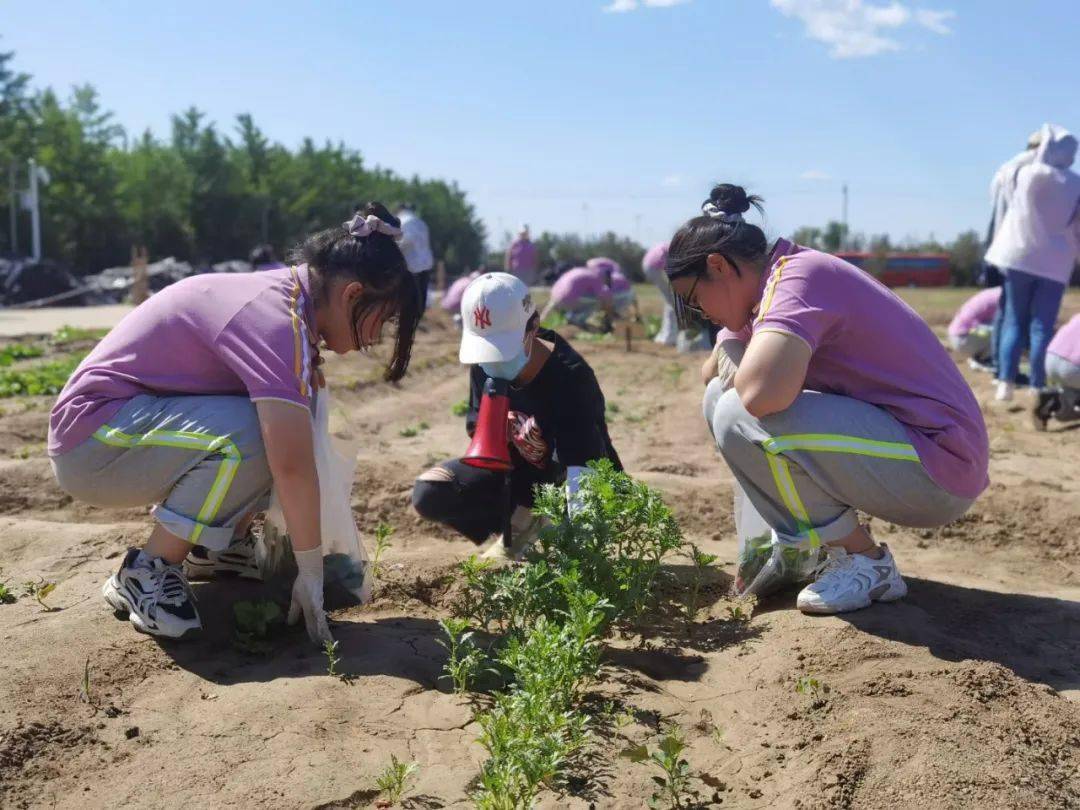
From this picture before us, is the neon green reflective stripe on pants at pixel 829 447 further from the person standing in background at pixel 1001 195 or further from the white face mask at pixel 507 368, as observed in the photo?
the person standing in background at pixel 1001 195

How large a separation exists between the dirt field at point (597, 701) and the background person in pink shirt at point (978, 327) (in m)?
6.30

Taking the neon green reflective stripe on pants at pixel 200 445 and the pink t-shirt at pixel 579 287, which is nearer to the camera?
the neon green reflective stripe on pants at pixel 200 445

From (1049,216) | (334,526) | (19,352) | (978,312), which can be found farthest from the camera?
→ (19,352)

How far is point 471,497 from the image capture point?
13.1 feet

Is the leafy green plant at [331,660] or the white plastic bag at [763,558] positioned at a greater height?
the white plastic bag at [763,558]

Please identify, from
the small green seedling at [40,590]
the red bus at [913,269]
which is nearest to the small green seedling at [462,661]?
the small green seedling at [40,590]

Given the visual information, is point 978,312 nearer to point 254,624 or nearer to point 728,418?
point 728,418

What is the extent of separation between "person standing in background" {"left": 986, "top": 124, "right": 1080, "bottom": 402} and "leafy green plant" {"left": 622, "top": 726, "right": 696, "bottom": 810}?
585cm

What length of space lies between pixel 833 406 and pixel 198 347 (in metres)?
1.76

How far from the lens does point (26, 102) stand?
30484 mm

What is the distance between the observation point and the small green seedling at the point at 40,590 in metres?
3.17

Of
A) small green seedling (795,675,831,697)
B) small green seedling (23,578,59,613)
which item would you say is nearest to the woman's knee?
small green seedling (795,675,831,697)

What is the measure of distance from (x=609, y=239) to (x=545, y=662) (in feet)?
137

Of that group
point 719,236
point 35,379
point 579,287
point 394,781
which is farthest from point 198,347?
point 579,287
